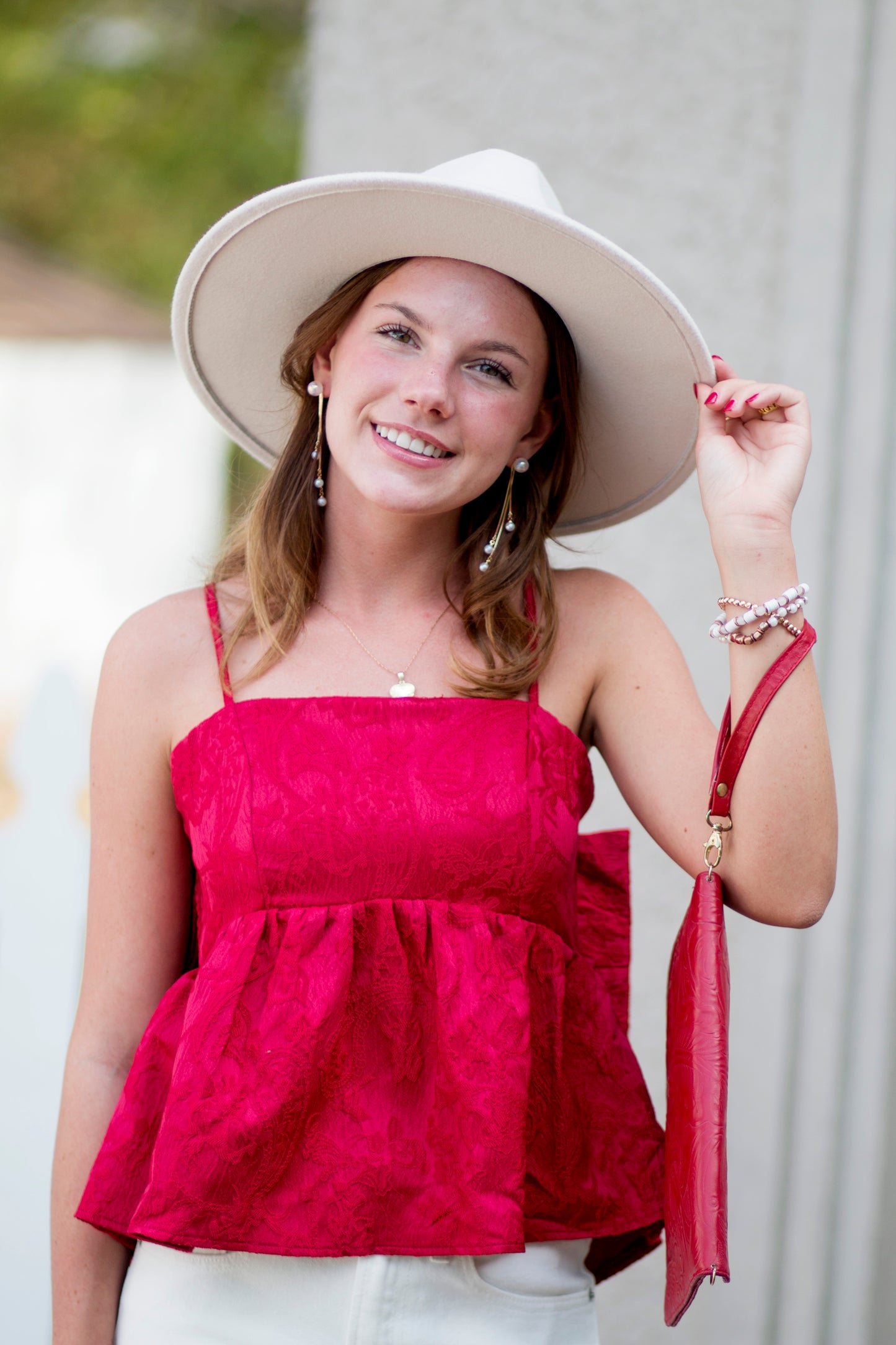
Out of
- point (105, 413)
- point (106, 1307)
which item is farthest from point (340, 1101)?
point (105, 413)

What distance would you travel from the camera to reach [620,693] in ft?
5.60

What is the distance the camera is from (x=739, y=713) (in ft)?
4.82

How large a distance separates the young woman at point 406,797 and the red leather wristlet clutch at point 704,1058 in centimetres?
3

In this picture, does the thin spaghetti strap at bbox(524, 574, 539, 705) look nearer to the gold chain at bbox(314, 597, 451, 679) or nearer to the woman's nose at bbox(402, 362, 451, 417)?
the gold chain at bbox(314, 597, 451, 679)

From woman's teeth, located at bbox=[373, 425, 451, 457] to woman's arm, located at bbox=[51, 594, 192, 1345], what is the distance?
38 centimetres

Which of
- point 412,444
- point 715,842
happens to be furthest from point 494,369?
point 715,842

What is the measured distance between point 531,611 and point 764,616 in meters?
0.40

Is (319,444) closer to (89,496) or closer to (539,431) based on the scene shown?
(539,431)

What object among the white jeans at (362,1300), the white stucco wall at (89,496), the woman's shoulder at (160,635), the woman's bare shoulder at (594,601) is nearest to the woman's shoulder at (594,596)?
the woman's bare shoulder at (594,601)

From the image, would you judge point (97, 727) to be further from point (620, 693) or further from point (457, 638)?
point (620, 693)

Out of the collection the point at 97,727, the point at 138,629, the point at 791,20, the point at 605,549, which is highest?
the point at 791,20

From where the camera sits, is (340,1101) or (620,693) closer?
(340,1101)

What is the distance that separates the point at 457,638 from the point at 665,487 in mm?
391

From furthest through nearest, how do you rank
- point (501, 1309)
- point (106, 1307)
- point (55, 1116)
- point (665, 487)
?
point (55, 1116) < point (665, 487) < point (106, 1307) < point (501, 1309)
